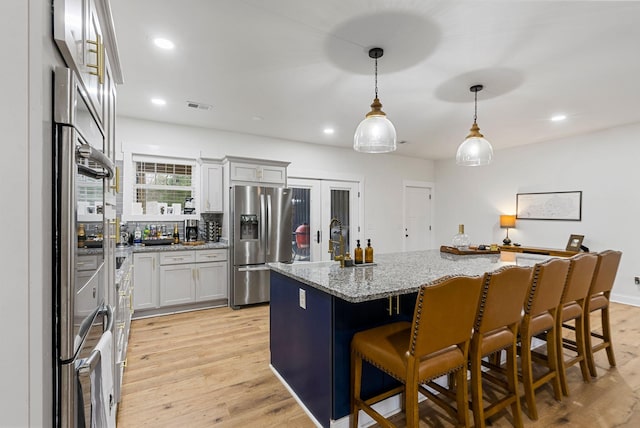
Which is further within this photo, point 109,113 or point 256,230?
point 256,230

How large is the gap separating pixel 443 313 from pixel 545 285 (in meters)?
Answer: 1.04

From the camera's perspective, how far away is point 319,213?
19.2ft

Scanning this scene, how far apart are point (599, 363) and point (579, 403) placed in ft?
2.95

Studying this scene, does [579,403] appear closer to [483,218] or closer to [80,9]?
[80,9]

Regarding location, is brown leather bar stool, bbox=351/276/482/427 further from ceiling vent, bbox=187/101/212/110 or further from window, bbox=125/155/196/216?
window, bbox=125/155/196/216

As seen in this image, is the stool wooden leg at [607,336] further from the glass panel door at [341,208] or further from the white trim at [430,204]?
the white trim at [430,204]

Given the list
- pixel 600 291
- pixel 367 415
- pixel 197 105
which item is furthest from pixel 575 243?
pixel 197 105

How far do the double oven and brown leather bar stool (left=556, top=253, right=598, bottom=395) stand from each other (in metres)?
2.81

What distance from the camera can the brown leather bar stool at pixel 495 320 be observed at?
172 centimetres

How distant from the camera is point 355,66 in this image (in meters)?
2.76

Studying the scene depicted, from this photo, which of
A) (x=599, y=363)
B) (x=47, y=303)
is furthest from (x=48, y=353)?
(x=599, y=363)

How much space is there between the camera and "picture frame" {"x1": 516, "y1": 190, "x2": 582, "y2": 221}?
507 cm

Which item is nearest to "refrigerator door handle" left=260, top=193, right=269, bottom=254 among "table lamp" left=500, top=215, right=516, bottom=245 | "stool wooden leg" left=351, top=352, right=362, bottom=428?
"stool wooden leg" left=351, top=352, right=362, bottom=428

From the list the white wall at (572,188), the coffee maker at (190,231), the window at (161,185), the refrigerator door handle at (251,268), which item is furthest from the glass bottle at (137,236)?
the white wall at (572,188)
